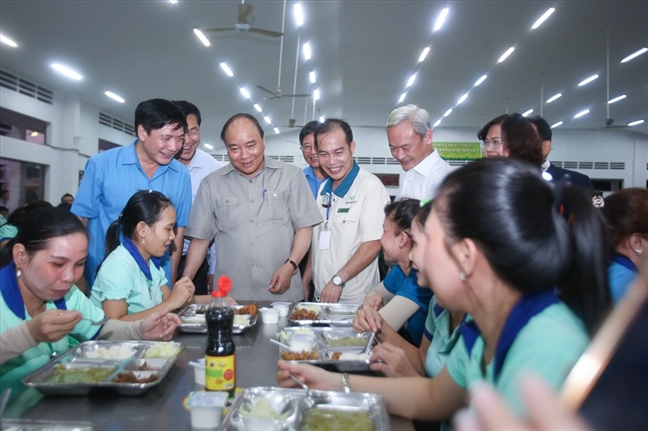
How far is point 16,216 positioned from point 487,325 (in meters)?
3.83

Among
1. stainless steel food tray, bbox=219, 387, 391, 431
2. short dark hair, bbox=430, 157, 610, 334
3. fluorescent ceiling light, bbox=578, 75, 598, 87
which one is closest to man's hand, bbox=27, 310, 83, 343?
stainless steel food tray, bbox=219, 387, 391, 431

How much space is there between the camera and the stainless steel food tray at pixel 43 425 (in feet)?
3.01

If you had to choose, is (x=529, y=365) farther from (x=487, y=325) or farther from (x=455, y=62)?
(x=455, y=62)

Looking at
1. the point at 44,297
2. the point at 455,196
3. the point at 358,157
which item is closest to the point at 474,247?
the point at 455,196

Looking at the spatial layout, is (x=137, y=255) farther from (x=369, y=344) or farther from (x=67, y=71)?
(x=67, y=71)

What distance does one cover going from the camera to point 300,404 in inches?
41.7

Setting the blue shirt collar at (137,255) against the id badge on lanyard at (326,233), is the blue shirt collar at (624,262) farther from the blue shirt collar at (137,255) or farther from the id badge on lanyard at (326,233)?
the blue shirt collar at (137,255)

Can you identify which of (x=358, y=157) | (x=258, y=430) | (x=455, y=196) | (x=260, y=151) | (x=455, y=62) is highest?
(x=455, y=62)

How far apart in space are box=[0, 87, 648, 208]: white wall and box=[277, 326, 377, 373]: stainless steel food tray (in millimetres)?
9197

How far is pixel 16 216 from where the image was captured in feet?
11.8

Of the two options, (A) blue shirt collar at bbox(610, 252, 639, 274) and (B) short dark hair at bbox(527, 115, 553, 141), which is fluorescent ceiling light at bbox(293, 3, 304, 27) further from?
(A) blue shirt collar at bbox(610, 252, 639, 274)

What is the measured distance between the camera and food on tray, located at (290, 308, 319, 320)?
6.45ft

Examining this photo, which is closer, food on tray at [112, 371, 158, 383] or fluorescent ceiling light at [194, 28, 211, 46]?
food on tray at [112, 371, 158, 383]

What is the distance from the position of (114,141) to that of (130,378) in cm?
1289
